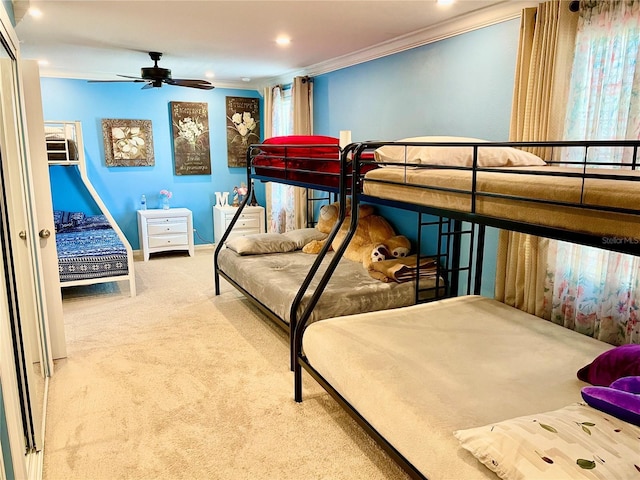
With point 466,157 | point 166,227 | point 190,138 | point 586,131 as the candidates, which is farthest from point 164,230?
point 586,131

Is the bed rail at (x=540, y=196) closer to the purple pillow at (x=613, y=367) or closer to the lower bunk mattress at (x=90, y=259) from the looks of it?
the purple pillow at (x=613, y=367)

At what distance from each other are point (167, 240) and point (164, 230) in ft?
0.44

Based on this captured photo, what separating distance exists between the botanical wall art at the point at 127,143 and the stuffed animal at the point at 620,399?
5710mm

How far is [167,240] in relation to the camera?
19.4 feet

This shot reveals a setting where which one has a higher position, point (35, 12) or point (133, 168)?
point (35, 12)

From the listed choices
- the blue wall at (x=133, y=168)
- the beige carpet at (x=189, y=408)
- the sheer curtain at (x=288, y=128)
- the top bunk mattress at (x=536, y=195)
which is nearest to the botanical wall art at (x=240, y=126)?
the blue wall at (x=133, y=168)

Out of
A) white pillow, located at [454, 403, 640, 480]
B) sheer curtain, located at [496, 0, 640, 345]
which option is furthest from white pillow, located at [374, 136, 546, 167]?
white pillow, located at [454, 403, 640, 480]

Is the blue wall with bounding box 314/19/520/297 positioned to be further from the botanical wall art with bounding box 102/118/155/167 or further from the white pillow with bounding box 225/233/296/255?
the botanical wall art with bounding box 102/118/155/167

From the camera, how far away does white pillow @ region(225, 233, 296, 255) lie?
4316 mm

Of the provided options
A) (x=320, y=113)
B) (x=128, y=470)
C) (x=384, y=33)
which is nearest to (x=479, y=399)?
(x=128, y=470)

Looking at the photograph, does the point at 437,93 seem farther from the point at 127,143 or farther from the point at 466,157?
the point at 127,143

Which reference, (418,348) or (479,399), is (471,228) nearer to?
(418,348)

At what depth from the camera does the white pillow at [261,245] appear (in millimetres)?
4316

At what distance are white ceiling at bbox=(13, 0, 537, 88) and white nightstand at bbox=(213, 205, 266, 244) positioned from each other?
188cm
